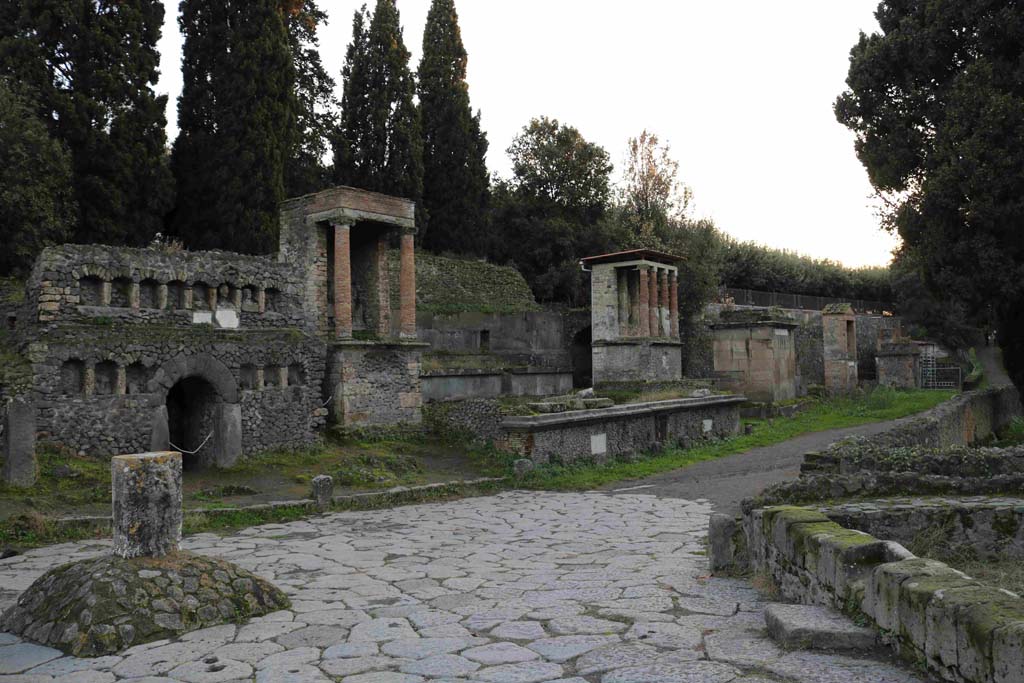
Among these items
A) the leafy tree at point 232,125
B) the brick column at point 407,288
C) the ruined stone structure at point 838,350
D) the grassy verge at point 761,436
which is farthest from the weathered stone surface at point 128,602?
the ruined stone structure at point 838,350

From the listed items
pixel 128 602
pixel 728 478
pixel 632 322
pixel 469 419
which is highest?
pixel 632 322

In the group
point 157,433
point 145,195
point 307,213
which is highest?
point 145,195

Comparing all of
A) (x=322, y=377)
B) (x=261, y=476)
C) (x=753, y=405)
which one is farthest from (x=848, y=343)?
(x=261, y=476)

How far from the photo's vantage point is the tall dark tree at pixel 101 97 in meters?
19.9

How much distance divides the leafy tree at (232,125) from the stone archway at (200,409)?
846cm

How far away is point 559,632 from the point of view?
5.70m

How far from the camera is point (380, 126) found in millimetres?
29703

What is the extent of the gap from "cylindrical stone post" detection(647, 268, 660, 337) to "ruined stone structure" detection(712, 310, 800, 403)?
4.01m

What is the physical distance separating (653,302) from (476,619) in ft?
65.8

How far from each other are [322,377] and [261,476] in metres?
3.51

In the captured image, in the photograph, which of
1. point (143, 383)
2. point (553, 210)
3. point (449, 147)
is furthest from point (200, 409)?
point (553, 210)

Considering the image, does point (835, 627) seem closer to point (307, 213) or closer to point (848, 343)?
point (307, 213)

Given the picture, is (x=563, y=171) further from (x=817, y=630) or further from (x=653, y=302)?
(x=817, y=630)

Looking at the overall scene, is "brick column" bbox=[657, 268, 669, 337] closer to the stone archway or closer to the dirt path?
the dirt path
